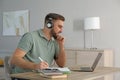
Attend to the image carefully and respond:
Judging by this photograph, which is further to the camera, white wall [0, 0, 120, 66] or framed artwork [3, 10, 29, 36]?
framed artwork [3, 10, 29, 36]

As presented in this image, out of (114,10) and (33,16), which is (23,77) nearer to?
(114,10)

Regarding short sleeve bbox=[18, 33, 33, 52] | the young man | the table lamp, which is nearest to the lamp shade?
the table lamp

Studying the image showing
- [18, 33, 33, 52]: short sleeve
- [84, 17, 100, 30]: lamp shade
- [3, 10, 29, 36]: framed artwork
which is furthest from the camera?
[3, 10, 29, 36]: framed artwork

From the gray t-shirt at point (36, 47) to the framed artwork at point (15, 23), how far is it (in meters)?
3.58

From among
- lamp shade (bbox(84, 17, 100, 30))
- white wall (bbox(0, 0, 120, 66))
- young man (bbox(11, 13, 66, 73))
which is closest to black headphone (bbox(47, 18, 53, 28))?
young man (bbox(11, 13, 66, 73))

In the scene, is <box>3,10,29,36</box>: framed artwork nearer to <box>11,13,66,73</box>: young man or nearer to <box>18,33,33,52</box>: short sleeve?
<box>11,13,66,73</box>: young man

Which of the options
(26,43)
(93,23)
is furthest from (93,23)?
(26,43)

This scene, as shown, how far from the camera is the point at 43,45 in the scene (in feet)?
9.17

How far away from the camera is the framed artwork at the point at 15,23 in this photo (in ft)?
21.0

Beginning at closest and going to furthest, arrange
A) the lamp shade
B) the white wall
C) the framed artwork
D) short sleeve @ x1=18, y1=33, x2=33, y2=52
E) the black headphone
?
short sleeve @ x1=18, y1=33, x2=33, y2=52
the black headphone
the lamp shade
the white wall
the framed artwork

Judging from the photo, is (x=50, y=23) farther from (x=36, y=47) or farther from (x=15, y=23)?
(x=15, y=23)

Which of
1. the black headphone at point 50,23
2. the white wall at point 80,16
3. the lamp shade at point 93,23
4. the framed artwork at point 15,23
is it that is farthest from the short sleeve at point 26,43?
the framed artwork at point 15,23

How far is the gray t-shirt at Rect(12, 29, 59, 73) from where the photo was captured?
262 centimetres

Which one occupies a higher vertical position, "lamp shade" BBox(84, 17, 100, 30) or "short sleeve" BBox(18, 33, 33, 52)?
"lamp shade" BBox(84, 17, 100, 30)
